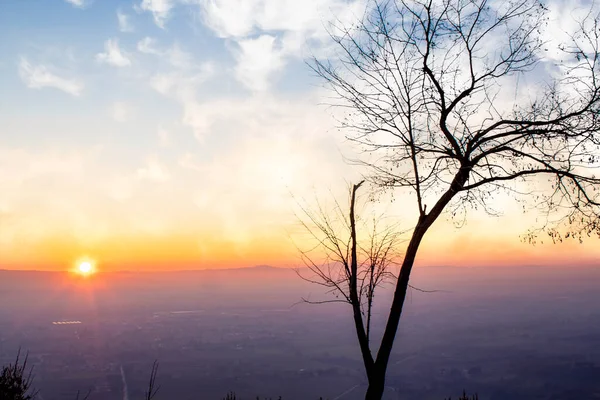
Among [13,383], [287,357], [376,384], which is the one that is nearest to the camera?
[13,383]

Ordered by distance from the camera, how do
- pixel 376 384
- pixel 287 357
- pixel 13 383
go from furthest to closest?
pixel 287 357 < pixel 376 384 < pixel 13 383

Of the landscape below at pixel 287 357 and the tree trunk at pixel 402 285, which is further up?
the tree trunk at pixel 402 285

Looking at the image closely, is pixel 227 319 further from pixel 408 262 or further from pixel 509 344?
pixel 408 262

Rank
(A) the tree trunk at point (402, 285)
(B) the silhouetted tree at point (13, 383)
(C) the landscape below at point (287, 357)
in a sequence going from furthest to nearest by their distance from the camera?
(C) the landscape below at point (287, 357) < (A) the tree trunk at point (402, 285) < (B) the silhouetted tree at point (13, 383)

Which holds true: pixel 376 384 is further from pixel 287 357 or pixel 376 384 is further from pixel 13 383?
pixel 287 357

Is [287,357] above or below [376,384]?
below

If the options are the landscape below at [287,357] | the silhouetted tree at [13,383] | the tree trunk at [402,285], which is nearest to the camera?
the silhouetted tree at [13,383]

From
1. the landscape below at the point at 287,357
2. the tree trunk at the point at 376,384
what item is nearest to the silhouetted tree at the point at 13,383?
the tree trunk at the point at 376,384

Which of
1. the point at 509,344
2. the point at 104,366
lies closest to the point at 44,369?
the point at 104,366

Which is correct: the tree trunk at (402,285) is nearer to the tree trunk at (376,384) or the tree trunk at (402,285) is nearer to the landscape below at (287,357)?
the tree trunk at (376,384)

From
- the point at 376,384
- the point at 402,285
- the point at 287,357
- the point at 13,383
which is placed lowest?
the point at 287,357

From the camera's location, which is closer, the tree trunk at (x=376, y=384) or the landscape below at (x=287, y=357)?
the tree trunk at (x=376, y=384)

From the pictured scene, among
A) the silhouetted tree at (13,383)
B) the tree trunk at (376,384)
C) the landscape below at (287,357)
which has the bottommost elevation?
the landscape below at (287,357)

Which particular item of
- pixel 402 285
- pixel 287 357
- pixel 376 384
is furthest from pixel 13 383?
pixel 287 357
